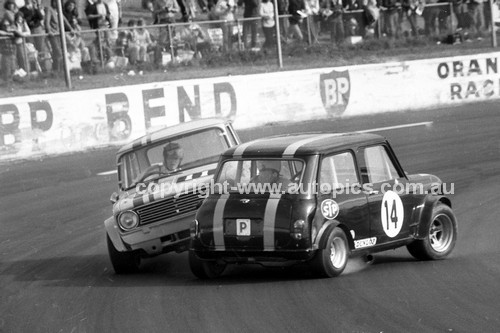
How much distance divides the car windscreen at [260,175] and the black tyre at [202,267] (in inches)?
27.4

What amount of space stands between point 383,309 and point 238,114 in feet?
44.9

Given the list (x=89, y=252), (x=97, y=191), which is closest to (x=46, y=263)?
(x=89, y=252)

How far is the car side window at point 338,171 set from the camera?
8.70 meters

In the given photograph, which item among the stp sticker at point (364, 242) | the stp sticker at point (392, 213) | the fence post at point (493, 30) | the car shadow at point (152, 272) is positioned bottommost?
the car shadow at point (152, 272)

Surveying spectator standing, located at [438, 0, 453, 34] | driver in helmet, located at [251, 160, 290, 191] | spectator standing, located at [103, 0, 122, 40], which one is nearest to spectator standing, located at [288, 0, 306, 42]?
spectator standing, located at [438, 0, 453, 34]

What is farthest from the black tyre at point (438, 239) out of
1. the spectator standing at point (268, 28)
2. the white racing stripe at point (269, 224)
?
the spectator standing at point (268, 28)

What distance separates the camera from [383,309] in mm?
7234

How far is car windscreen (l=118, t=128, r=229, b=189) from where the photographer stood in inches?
420

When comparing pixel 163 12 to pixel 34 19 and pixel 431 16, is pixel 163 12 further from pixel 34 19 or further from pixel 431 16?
pixel 431 16

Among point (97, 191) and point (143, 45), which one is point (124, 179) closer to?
point (97, 191)

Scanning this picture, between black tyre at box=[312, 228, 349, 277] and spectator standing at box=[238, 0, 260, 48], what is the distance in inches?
543

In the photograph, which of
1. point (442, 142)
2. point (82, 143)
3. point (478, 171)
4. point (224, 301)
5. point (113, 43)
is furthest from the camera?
point (113, 43)

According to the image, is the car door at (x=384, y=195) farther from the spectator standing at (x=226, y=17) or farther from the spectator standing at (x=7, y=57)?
the spectator standing at (x=226, y=17)

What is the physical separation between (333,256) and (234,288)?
37.9 inches
